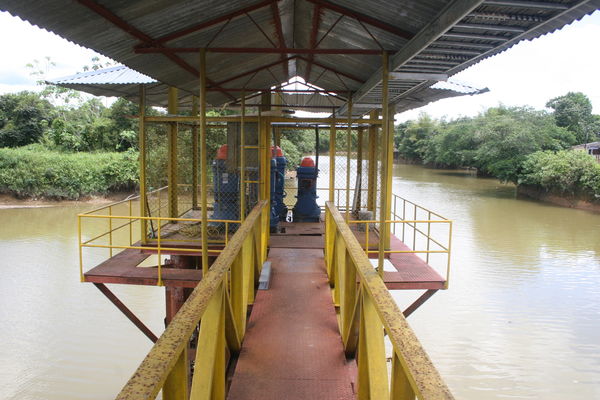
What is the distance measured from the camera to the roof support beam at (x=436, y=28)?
3.00 m

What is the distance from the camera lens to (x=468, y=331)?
1040 centimetres

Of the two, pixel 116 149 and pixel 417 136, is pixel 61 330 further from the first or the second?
pixel 417 136

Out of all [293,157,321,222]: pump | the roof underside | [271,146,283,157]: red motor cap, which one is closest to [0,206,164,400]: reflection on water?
[293,157,321,222]: pump

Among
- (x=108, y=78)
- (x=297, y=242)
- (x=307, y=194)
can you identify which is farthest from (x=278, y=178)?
(x=108, y=78)

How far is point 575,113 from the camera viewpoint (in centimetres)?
5019

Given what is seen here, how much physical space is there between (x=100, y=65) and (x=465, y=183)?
34394mm

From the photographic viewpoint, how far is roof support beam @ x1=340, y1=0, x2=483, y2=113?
118 inches

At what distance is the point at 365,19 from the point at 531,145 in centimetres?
3428

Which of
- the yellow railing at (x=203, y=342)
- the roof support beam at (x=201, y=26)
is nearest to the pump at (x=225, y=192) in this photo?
the roof support beam at (x=201, y=26)

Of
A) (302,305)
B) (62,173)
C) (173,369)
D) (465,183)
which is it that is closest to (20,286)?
(302,305)

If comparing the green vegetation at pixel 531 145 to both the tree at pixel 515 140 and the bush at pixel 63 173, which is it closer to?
the tree at pixel 515 140

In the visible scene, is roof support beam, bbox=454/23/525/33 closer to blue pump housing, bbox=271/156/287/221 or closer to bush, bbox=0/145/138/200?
blue pump housing, bbox=271/156/287/221

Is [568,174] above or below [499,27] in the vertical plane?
below

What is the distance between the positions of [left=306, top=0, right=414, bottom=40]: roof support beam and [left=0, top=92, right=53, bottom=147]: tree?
34179 mm
